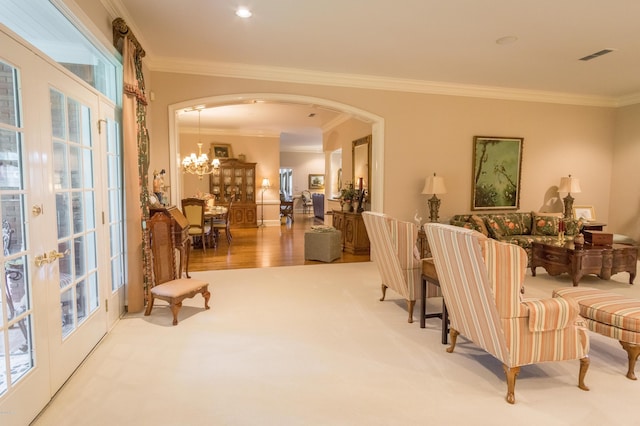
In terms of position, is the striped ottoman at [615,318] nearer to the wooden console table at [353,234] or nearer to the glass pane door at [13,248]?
the glass pane door at [13,248]

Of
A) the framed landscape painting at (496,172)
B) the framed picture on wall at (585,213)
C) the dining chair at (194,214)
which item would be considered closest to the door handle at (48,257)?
the dining chair at (194,214)

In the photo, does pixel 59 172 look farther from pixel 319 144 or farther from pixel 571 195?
pixel 319 144

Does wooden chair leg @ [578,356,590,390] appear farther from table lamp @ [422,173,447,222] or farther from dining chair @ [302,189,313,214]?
dining chair @ [302,189,313,214]

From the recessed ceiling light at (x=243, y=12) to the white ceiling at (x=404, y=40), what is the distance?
2.8 inches

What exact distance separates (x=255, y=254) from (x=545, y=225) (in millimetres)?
5267

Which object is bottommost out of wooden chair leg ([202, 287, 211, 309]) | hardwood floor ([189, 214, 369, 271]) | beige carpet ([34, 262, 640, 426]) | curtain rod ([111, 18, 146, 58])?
beige carpet ([34, 262, 640, 426])

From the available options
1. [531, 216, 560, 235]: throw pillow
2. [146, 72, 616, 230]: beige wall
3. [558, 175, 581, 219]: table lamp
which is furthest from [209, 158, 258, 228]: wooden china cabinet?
[558, 175, 581, 219]: table lamp

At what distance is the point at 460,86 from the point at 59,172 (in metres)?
5.90

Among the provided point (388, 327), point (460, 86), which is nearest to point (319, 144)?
point (460, 86)

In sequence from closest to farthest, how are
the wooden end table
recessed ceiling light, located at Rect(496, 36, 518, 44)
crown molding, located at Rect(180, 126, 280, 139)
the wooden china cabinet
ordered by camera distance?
recessed ceiling light, located at Rect(496, 36, 518, 44) → the wooden end table → crown molding, located at Rect(180, 126, 280, 139) → the wooden china cabinet

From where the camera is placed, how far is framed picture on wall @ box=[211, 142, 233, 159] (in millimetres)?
11117

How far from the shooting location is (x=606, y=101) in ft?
22.8

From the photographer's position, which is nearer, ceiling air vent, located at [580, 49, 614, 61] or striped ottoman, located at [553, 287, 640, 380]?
striped ottoman, located at [553, 287, 640, 380]

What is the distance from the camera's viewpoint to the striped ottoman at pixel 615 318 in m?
2.53
